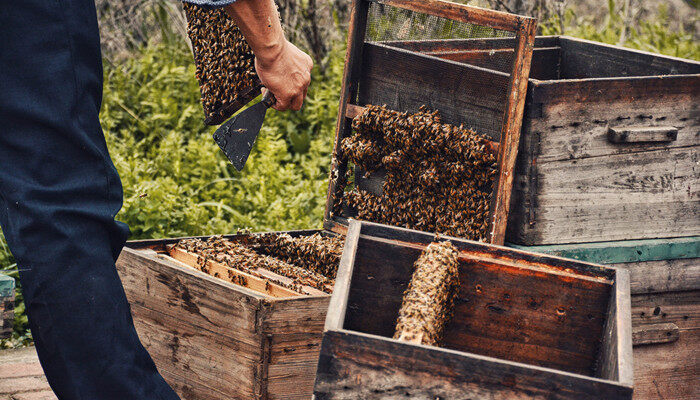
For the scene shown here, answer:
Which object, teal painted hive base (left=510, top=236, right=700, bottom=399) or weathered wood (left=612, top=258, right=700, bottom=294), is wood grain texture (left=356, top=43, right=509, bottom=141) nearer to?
teal painted hive base (left=510, top=236, right=700, bottom=399)

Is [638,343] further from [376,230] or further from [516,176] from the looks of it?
[376,230]

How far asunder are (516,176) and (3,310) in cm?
166

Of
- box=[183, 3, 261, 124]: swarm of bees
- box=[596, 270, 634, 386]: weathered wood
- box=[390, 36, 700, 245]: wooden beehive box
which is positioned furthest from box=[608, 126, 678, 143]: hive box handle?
box=[183, 3, 261, 124]: swarm of bees

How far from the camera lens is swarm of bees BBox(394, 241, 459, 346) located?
1.89m

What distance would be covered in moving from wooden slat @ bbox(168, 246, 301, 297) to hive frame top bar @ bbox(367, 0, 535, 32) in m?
1.11

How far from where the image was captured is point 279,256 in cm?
320

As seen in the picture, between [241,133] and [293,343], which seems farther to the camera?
[241,133]

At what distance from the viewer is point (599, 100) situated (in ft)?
9.04

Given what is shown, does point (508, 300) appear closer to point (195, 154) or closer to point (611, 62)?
point (611, 62)

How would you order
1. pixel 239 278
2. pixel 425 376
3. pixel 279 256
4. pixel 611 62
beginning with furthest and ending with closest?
pixel 611 62 → pixel 279 256 → pixel 239 278 → pixel 425 376

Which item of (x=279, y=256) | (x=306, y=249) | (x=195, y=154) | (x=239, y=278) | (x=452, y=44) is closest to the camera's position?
(x=239, y=278)

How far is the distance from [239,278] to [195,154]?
2.74m

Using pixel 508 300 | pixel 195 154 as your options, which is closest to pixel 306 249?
pixel 508 300

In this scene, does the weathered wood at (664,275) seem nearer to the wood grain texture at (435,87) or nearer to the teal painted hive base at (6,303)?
the wood grain texture at (435,87)
